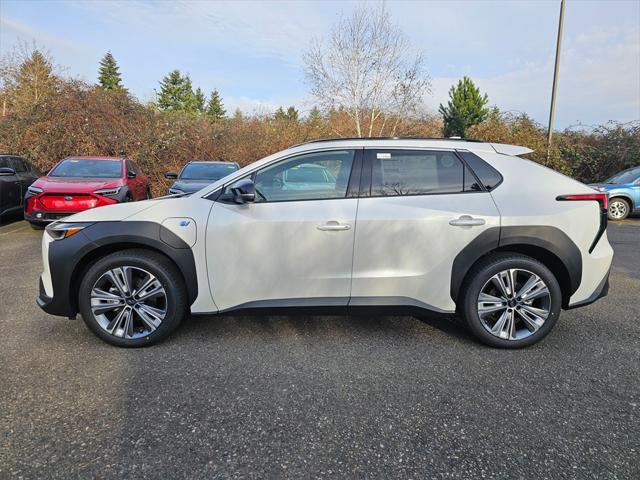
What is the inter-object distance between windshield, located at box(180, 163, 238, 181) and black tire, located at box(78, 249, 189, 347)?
6.76 m

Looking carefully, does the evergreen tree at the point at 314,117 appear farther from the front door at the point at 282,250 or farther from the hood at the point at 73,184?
the front door at the point at 282,250

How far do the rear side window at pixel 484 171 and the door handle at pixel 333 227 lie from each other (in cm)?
116

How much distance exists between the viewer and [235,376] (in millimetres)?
2979

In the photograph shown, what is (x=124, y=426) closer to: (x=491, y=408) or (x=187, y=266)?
(x=187, y=266)

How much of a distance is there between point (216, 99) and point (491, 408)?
63.5m

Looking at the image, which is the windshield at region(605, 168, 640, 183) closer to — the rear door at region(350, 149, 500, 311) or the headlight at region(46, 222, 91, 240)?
the rear door at region(350, 149, 500, 311)

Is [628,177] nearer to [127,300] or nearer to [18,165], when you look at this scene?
[127,300]

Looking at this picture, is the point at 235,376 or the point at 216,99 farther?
the point at 216,99

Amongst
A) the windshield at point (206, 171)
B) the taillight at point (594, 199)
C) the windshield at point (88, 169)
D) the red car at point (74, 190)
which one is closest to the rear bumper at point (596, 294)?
the taillight at point (594, 199)

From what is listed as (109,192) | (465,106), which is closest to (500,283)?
Answer: (109,192)

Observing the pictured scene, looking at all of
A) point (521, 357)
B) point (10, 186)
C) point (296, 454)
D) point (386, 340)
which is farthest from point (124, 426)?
point (10, 186)

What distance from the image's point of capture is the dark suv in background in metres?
9.02

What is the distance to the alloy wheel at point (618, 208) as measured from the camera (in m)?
11.5

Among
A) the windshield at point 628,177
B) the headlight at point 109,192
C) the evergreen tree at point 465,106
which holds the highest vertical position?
the evergreen tree at point 465,106
